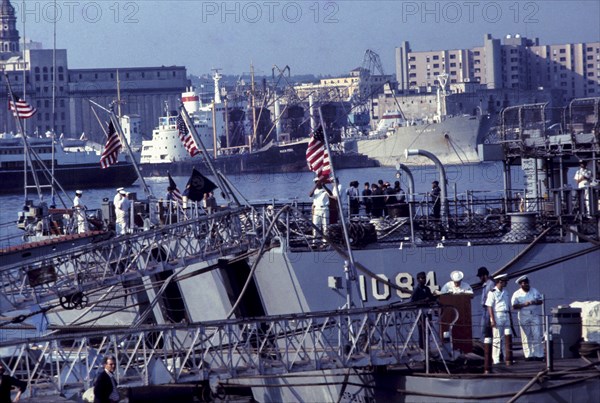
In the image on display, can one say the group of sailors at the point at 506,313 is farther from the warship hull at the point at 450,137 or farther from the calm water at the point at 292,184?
the warship hull at the point at 450,137

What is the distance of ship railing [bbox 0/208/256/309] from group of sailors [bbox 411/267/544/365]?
649 centimetres

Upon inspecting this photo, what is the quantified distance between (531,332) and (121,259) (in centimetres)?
857

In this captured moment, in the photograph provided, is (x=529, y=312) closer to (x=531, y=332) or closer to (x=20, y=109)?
(x=531, y=332)

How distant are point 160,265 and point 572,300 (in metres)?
7.33

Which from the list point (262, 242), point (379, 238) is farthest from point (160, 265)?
point (379, 238)

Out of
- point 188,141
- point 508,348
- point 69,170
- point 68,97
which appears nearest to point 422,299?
point 508,348

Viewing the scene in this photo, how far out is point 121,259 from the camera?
24.0 metres

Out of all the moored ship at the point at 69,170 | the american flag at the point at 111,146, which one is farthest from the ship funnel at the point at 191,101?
the american flag at the point at 111,146

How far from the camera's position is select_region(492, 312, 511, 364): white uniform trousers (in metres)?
18.1

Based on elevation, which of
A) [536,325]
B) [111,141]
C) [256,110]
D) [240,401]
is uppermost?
[256,110]

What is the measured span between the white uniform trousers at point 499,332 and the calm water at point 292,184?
45.5 ft

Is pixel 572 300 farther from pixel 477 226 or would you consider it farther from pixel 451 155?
pixel 451 155

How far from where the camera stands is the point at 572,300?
22125 mm

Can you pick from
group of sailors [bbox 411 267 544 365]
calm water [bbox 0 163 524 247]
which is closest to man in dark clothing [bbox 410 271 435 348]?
group of sailors [bbox 411 267 544 365]
